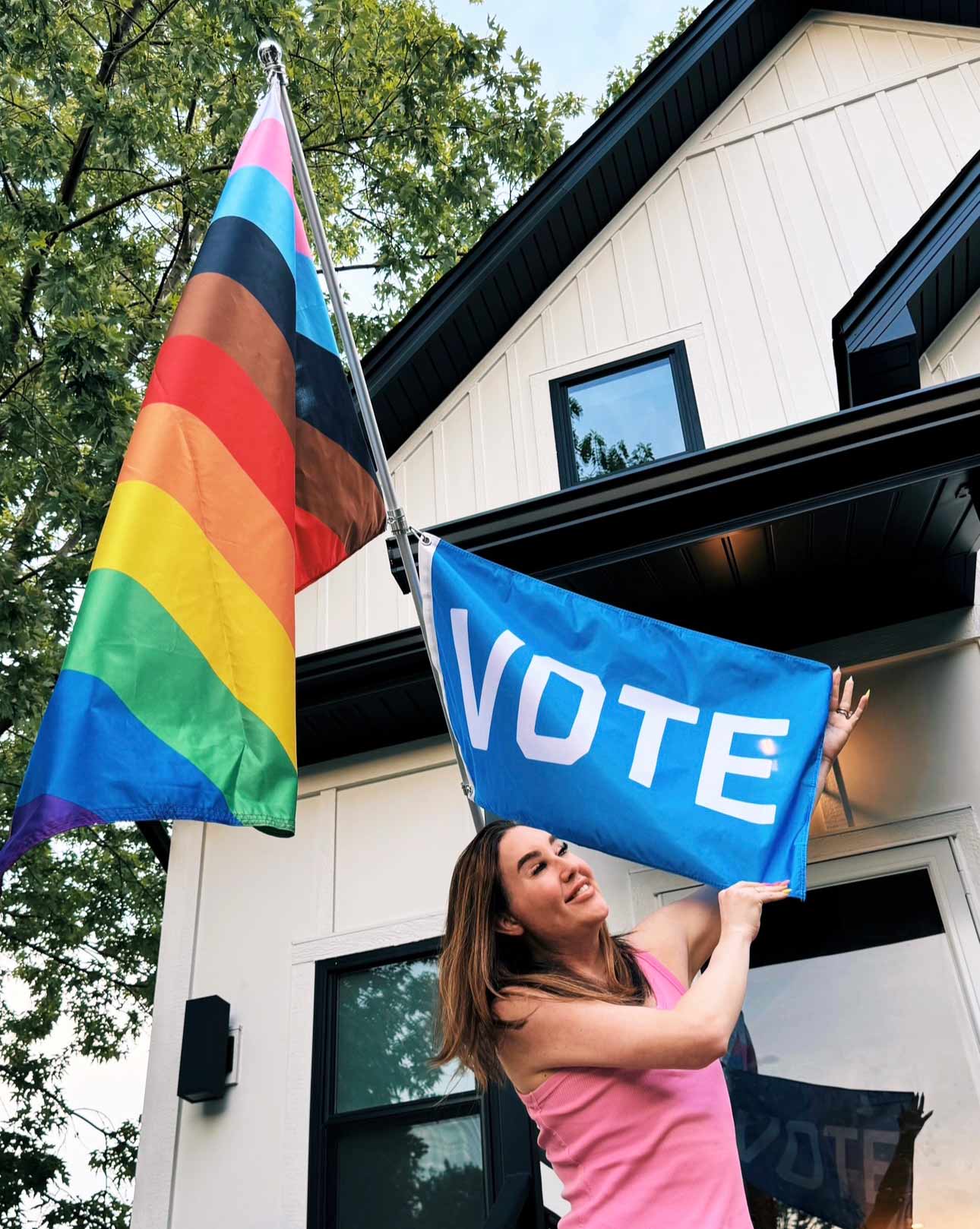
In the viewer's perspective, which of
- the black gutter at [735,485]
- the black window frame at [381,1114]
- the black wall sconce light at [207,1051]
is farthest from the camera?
the black wall sconce light at [207,1051]

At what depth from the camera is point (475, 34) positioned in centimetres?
1145

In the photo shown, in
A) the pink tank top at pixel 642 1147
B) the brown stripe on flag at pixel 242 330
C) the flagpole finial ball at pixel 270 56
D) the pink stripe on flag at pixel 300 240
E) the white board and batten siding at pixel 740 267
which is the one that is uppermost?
the white board and batten siding at pixel 740 267

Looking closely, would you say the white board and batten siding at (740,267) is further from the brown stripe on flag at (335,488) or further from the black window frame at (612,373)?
the brown stripe on flag at (335,488)

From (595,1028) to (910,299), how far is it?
4.29 metres

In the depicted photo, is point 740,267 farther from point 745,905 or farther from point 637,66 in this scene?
point 637,66

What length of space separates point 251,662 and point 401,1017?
2.96 metres

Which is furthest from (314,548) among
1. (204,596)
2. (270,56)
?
(270,56)

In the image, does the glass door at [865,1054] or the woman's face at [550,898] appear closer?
the woman's face at [550,898]

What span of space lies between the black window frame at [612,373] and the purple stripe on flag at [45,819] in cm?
446

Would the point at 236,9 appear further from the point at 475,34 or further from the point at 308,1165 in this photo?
the point at 308,1165

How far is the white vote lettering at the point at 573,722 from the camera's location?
3.44 m

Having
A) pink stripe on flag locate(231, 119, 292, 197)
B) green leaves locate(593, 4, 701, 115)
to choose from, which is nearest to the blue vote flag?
pink stripe on flag locate(231, 119, 292, 197)

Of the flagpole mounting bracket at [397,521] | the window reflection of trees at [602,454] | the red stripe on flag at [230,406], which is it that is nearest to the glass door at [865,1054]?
the flagpole mounting bracket at [397,521]

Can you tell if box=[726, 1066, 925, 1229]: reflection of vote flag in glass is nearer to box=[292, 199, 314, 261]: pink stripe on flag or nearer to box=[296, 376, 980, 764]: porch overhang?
box=[296, 376, 980, 764]: porch overhang
